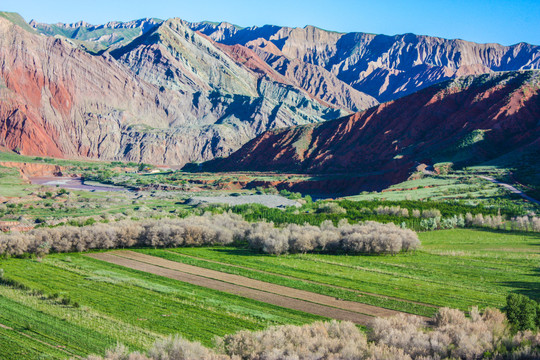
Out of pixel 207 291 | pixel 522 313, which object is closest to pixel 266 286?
pixel 207 291

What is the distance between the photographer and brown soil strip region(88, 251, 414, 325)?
2928 cm

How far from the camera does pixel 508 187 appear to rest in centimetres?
8275

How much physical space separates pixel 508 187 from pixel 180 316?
70944 millimetres

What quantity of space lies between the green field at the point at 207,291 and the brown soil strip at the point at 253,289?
1.07 m

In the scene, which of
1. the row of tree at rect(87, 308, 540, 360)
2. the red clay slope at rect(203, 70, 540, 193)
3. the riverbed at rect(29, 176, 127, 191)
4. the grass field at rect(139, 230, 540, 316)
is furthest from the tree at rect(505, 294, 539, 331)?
the riverbed at rect(29, 176, 127, 191)

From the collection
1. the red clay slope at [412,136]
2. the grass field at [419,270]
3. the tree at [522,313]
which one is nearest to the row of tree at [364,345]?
the tree at [522,313]

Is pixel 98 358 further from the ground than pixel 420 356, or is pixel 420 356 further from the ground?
pixel 420 356

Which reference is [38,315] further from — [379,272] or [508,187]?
[508,187]

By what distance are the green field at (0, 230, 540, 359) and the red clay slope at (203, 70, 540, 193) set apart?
63099 millimetres

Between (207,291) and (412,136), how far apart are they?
10169 centimetres

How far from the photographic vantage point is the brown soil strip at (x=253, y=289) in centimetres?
2928

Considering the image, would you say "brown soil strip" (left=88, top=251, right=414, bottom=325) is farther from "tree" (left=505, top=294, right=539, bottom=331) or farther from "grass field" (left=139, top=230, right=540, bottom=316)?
"tree" (left=505, top=294, right=539, bottom=331)

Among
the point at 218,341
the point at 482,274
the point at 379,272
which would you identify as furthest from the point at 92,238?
the point at 482,274

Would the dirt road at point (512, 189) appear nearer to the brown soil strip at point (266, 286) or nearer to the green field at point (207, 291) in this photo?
the green field at point (207, 291)
